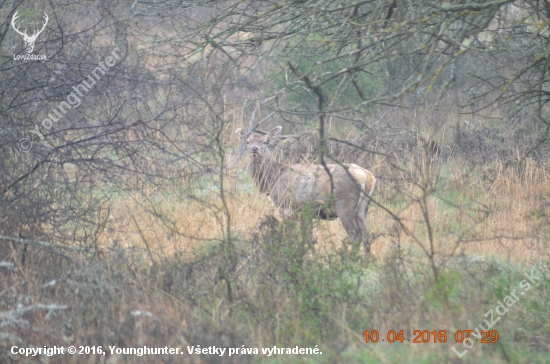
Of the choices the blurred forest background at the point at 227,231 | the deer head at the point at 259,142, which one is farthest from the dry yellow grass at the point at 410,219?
the deer head at the point at 259,142

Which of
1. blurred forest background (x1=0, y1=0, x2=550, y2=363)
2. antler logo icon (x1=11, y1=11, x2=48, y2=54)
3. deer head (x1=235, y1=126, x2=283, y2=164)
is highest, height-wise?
antler logo icon (x1=11, y1=11, x2=48, y2=54)

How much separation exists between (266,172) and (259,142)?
630 millimetres

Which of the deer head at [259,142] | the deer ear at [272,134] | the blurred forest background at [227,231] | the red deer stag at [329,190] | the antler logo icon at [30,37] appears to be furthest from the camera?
the deer ear at [272,134]

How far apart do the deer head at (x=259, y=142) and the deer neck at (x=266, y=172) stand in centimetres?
9

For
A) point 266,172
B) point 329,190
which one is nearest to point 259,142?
point 266,172

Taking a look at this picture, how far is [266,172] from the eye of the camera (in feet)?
32.9

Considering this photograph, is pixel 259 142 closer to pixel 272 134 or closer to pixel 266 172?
pixel 272 134

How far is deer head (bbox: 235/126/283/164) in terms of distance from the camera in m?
10.2

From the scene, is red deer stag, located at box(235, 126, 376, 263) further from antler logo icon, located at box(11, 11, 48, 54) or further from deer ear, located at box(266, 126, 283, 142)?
antler logo icon, located at box(11, 11, 48, 54)

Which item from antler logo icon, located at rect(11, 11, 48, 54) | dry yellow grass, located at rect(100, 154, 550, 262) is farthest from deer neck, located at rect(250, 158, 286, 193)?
antler logo icon, located at rect(11, 11, 48, 54)

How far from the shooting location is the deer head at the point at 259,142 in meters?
10.2

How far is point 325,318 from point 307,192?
12.5 ft

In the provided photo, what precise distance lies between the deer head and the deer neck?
9 cm

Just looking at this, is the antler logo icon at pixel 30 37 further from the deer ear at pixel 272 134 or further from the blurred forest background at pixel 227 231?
the deer ear at pixel 272 134
